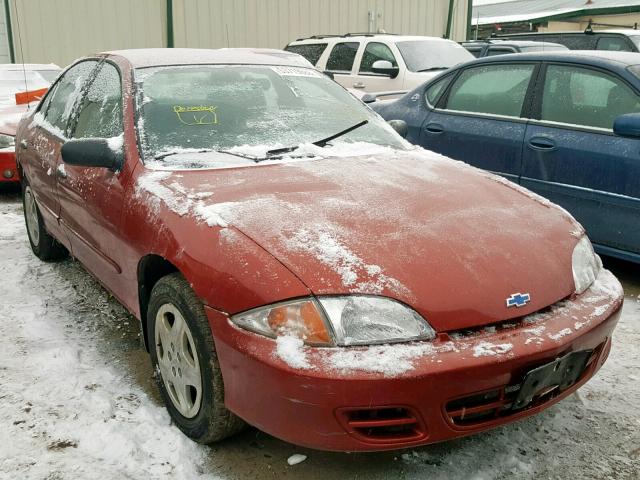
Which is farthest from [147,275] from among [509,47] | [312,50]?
[312,50]

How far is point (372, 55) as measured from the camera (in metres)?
9.61

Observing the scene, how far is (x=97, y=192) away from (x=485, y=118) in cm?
299

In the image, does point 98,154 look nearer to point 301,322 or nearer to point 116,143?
point 116,143

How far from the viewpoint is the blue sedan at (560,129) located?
3.98m

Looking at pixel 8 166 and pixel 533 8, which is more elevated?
pixel 533 8

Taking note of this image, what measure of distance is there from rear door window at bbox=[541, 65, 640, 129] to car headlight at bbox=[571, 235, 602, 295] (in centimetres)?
185

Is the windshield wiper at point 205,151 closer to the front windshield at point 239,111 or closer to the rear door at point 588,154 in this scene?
the front windshield at point 239,111

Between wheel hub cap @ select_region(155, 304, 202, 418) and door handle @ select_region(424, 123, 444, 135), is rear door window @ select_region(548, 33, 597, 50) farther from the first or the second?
wheel hub cap @ select_region(155, 304, 202, 418)

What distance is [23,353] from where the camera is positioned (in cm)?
319

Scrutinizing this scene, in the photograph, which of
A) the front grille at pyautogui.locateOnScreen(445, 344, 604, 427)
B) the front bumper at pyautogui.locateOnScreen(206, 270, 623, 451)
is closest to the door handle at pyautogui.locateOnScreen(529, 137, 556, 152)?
the front bumper at pyautogui.locateOnScreen(206, 270, 623, 451)

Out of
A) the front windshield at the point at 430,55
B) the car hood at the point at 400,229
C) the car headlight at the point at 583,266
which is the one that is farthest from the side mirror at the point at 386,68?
the car headlight at the point at 583,266

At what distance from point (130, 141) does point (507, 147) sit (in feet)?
9.08

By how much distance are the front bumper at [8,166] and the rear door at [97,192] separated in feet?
9.53

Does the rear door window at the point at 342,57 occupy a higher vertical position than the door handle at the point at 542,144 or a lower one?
higher
